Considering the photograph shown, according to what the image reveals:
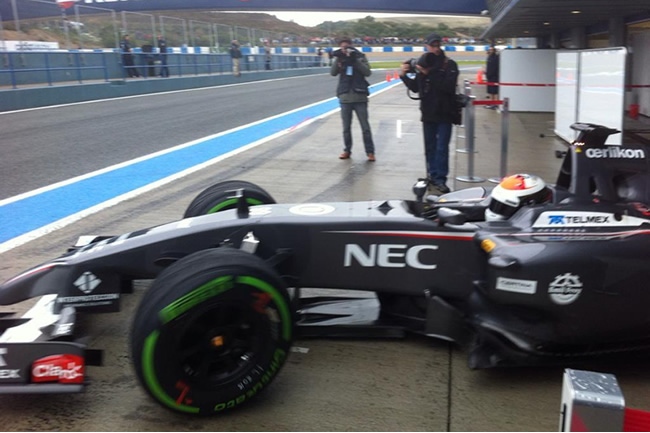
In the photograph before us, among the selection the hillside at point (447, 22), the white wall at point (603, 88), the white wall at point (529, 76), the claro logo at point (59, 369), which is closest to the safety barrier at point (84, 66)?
the white wall at point (529, 76)

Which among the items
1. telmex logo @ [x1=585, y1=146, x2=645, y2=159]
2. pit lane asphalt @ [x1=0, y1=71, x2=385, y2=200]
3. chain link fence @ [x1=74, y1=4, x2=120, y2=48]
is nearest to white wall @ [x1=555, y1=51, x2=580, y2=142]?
pit lane asphalt @ [x1=0, y1=71, x2=385, y2=200]

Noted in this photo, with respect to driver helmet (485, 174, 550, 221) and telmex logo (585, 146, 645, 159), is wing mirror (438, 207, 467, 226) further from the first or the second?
telmex logo (585, 146, 645, 159)

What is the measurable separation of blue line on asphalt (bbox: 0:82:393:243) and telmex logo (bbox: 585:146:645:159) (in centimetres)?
488

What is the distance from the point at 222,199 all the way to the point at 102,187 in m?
4.12

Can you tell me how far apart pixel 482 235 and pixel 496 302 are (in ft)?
1.17

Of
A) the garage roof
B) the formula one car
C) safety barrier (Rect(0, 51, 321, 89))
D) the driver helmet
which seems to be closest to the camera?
the formula one car

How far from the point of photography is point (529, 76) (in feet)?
57.8

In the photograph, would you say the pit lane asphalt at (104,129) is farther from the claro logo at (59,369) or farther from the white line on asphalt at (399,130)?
the claro logo at (59,369)

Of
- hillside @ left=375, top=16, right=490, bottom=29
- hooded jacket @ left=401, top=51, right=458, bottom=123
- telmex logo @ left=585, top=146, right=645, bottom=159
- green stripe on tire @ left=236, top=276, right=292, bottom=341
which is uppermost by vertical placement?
hillside @ left=375, top=16, right=490, bottom=29

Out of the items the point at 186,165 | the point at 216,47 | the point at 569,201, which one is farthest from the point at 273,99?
the point at 569,201

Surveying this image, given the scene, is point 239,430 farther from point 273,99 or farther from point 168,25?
point 168,25

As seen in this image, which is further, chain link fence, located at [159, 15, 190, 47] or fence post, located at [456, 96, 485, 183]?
chain link fence, located at [159, 15, 190, 47]

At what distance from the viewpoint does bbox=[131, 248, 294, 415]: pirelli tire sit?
2.62 meters

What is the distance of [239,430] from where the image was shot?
2.74 m
